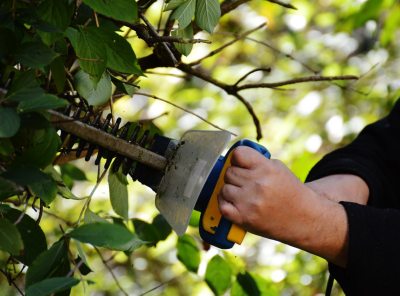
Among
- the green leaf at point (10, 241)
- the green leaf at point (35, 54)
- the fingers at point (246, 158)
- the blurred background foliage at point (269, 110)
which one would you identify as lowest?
the blurred background foliage at point (269, 110)

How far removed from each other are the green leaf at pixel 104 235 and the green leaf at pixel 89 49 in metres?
0.17

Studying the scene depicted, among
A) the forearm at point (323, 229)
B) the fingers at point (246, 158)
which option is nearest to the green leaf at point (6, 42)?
the fingers at point (246, 158)

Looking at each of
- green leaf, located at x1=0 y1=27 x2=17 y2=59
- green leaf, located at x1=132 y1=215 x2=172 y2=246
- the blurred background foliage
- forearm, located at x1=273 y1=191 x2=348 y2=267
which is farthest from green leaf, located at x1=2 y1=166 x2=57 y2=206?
the blurred background foliage

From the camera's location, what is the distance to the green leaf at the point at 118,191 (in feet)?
3.39

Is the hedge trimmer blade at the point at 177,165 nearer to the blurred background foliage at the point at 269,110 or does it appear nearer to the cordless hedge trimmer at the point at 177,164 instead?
the cordless hedge trimmer at the point at 177,164

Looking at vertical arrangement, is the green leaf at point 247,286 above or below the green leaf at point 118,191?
below

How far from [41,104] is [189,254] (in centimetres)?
75

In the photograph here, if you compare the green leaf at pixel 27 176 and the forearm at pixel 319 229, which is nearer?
the green leaf at pixel 27 176

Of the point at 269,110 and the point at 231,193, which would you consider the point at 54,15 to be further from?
the point at 269,110

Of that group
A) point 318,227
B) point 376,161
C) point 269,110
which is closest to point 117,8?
point 318,227

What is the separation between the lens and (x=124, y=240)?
768mm

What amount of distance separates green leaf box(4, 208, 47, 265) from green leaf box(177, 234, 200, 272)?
0.54 metres

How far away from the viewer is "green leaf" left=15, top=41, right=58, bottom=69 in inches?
29.8

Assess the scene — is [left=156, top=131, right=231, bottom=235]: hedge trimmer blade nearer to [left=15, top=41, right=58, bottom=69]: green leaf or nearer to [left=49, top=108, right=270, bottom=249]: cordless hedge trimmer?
[left=49, top=108, right=270, bottom=249]: cordless hedge trimmer
